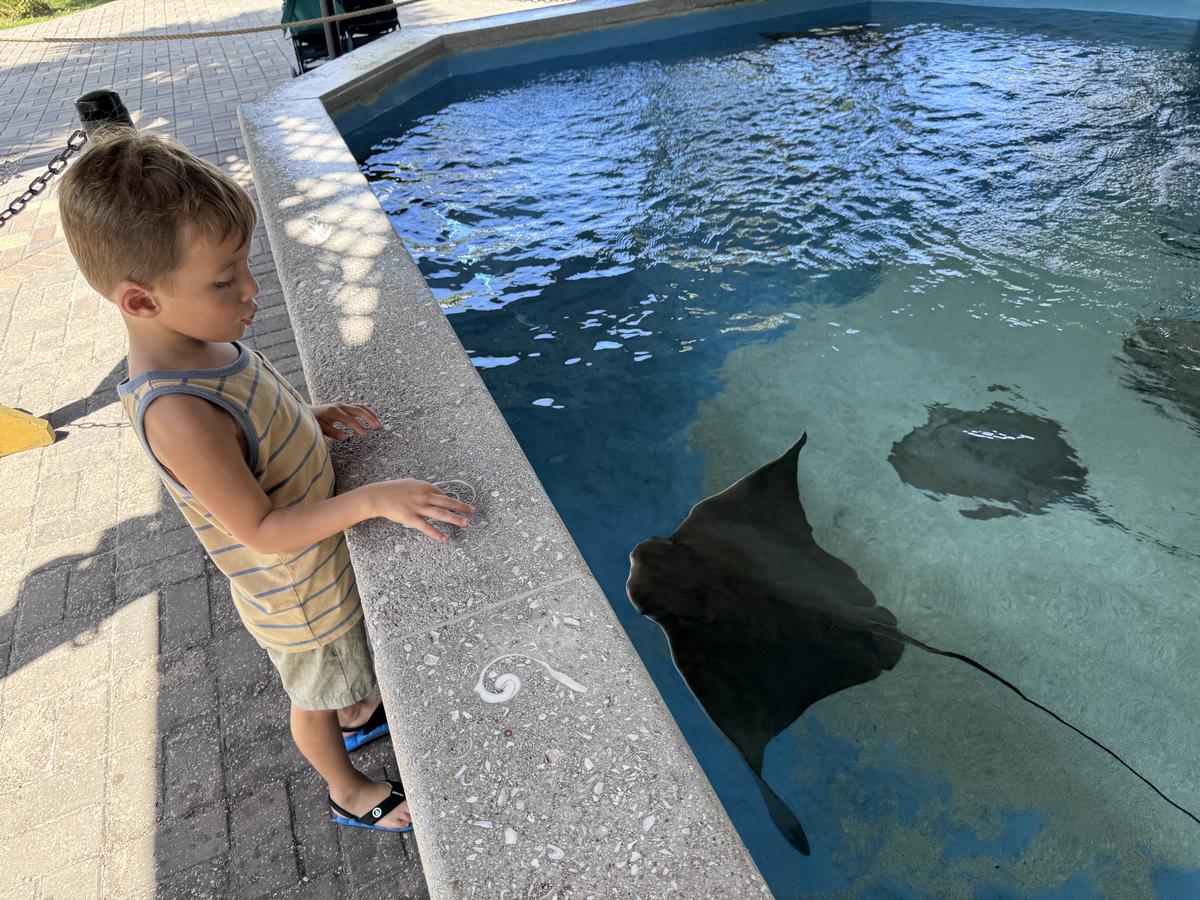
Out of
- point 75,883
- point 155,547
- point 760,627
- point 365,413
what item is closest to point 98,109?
point 155,547

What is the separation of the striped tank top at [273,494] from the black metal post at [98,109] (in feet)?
9.91

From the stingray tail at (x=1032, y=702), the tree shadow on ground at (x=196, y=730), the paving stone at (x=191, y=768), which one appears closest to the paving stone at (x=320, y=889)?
the tree shadow on ground at (x=196, y=730)

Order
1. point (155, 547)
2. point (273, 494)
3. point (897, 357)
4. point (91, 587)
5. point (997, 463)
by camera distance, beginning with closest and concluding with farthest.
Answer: point (273, 494) → point (91, 587) → point (155, 547) → point (997, 463) → point (897, 357)

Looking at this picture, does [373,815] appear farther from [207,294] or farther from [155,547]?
[155,547]

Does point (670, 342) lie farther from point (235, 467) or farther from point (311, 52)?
point (311, 52)

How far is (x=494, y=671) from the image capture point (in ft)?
4.64

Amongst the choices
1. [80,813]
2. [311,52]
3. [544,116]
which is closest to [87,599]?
[80,813]

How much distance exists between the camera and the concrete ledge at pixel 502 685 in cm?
115

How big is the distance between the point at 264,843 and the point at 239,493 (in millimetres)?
1143

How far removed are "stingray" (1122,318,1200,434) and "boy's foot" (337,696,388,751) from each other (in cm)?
403

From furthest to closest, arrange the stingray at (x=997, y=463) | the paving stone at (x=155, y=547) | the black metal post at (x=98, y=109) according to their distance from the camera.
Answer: the black metal post at (x=98, y=109)
the stingray at (x=997, y=463)
the paving stone at (x=155, y=547)

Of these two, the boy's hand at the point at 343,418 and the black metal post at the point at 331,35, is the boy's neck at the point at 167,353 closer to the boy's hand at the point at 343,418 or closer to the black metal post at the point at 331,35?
the boy's hand at the point at 343,418

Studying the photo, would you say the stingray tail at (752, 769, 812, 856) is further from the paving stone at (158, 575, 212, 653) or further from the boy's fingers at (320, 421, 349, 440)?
the paving stone at (158, 575, 212, 653)

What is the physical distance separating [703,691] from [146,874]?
5.12ft
